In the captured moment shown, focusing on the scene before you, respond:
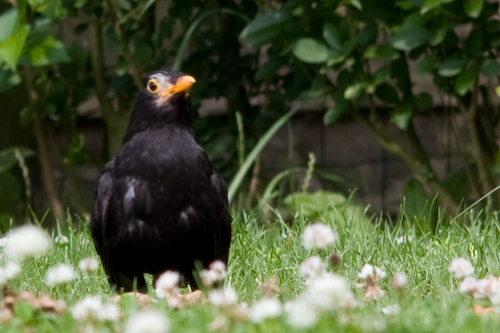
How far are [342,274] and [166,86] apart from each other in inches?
38.5

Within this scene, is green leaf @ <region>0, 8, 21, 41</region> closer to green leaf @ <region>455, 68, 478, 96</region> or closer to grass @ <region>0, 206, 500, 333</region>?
grass @ <region>0, 206, 500, 333</region>

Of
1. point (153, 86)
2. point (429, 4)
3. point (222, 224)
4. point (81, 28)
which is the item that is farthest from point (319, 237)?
point (81, 28)

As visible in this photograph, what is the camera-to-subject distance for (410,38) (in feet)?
11.6

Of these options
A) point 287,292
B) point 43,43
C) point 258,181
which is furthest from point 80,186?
point 287,292

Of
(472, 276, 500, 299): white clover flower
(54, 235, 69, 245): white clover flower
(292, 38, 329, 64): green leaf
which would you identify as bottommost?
(54, 235, 69, 245): white clover flower

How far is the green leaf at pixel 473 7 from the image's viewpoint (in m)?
3.30

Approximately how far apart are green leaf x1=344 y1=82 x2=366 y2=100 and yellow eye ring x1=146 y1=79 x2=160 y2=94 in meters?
1.00

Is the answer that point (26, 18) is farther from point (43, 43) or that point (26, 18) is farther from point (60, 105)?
point (60, 105)

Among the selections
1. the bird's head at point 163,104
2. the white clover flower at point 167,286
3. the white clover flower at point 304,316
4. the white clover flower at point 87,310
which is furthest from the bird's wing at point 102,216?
the white clover flower at point 304,316

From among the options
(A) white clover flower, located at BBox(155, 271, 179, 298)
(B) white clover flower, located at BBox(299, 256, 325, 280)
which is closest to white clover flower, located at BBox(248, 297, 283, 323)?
(A) white clover flower, located at BBox(155, 271, 179, 298)

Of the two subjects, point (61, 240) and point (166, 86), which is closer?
point (166, 86)

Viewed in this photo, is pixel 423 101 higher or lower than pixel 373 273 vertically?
lower

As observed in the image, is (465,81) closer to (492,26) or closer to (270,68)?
(492,26)

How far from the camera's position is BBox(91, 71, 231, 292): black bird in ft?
9.32
